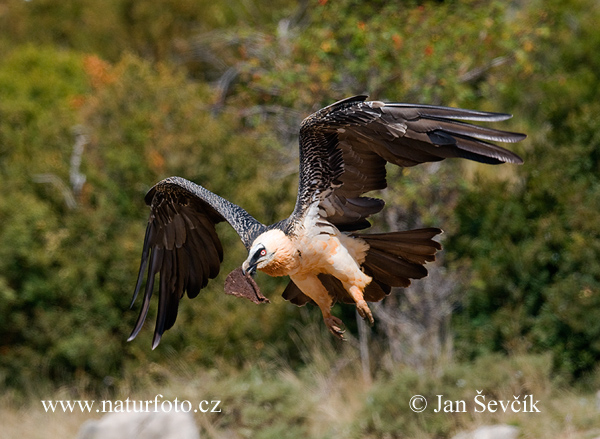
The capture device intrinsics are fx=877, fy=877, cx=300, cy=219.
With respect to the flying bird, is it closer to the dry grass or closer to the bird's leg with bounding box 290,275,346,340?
the bird's leg with bounding box 290,275,346,340

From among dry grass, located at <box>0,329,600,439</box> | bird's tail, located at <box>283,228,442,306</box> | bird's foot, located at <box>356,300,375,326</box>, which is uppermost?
bird's tail, located at <box>283,228,442,306</box>

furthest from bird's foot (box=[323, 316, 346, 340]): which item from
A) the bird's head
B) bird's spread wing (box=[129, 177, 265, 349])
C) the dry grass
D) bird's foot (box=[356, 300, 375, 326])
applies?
the dry grass

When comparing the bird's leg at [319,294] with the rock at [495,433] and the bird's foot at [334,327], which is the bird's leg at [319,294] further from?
the rock at [495,433]

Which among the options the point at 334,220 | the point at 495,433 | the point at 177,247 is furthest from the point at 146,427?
the point at 334,220

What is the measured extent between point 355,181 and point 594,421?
4600 millimetres

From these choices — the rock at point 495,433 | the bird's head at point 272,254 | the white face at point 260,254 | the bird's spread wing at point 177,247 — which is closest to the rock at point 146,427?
the bird's spread wing at point 177,247

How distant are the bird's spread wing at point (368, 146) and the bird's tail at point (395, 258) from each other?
0.22m

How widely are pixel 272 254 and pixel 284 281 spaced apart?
652 cm

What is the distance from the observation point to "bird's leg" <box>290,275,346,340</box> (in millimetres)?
6801

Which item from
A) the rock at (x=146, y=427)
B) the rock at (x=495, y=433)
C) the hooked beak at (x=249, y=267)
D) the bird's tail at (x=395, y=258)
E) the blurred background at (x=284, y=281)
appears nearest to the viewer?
the hooked beak at (x=249, y=267)

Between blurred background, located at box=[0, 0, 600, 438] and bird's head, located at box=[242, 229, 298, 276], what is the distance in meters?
4.29

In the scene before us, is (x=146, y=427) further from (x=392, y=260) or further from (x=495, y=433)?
(x=392, y=260)

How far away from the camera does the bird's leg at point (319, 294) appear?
6801mm

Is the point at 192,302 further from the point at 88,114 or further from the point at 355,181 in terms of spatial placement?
the point at 355,181
